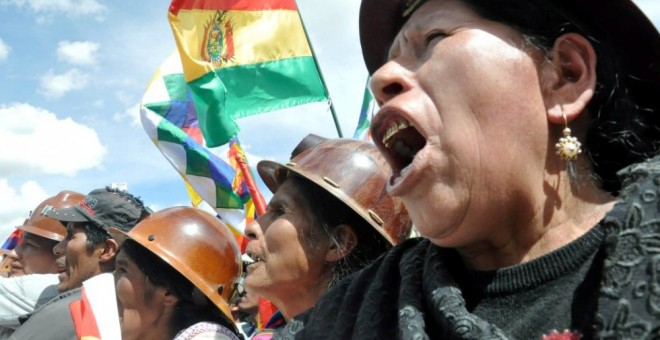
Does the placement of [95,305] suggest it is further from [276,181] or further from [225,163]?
[225,163]

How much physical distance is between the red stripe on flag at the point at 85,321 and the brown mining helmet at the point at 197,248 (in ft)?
3.11

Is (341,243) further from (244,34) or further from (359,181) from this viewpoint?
(244,34)

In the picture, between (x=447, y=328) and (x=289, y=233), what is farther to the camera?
(x=289, y=233)

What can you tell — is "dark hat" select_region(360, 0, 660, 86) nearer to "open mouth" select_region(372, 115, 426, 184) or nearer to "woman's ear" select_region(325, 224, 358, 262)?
"open mouth" select_region(372, 115, 426, 184)

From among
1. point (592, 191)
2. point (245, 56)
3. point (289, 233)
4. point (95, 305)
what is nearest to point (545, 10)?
point (592, 191)

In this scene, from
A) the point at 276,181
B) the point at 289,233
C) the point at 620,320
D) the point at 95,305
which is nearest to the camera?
the point at 620,320

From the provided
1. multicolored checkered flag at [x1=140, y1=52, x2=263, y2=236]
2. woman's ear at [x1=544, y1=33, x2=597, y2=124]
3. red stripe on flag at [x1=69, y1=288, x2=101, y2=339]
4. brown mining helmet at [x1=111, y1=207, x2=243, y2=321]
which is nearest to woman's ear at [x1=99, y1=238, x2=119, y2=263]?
brown mining helmet at [x1=111, y1=207, x2=243, y2=321]

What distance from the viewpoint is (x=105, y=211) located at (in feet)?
16.7

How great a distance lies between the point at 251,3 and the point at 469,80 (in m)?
5.19

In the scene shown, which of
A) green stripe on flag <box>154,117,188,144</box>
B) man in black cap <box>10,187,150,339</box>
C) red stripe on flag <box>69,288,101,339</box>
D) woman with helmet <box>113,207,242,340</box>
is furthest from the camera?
green stripe on flag <box>154,117,188,144</box>

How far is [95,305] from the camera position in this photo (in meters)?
2.59

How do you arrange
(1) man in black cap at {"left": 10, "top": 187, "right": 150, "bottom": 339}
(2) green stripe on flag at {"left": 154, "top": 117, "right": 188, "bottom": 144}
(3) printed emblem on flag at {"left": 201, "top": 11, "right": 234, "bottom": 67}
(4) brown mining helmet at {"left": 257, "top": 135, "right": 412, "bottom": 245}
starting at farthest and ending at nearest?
(2) green stripe on flag at {"left": 154, "top": 117, "right": 188, "bottom": 144}, (3) printed emblem on flag at {"left": 201, "top": 11, "right": 234, "bottom": 67}, (1) man in black cap at {"left": 10, "top": 187, "right": 150, "bottom": 339}, (4) brown mining helmet at {"left": 257, "top": 135, "right": 412, "bottom": 245}

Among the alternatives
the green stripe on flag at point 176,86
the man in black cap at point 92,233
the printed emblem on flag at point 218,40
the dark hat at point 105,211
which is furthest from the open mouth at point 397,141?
the green stripe on flag at point 176,86

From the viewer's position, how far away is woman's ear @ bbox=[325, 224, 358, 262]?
10.1ft
